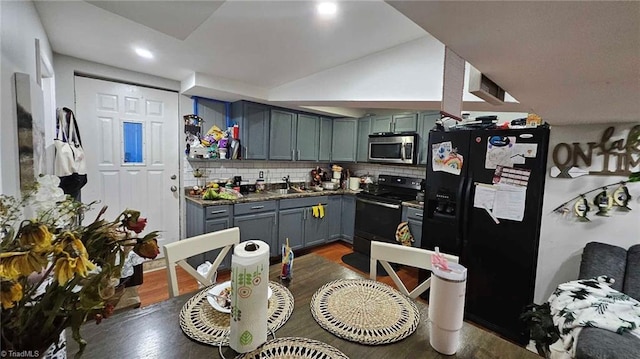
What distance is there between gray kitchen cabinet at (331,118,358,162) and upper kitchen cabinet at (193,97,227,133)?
166 centimetres

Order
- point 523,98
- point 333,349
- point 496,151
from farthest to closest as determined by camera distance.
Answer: point 496,151
point 523,98
point 333,349

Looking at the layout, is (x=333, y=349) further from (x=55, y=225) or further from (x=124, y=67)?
(x=124, y=67)

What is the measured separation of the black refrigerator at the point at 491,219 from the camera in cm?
191

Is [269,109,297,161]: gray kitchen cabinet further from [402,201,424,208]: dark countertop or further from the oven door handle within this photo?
[402,201,424,208]: dark countertop

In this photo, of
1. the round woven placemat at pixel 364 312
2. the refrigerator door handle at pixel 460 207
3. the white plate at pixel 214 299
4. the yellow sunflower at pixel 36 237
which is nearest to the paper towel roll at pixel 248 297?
the white plate at pixel 214 299

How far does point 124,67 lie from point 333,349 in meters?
3.12

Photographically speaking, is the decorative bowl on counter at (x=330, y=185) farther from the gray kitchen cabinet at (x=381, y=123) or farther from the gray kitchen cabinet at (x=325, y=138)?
the gray kitchen cabinet at (x=381, y=123)

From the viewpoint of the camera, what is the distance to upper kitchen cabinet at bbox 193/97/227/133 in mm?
3117

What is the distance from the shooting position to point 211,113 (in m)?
3.20

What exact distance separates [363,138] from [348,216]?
3.91 feet

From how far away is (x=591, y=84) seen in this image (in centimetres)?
88

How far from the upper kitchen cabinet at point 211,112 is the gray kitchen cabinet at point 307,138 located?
3.29ft

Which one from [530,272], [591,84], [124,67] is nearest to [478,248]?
[530,272]

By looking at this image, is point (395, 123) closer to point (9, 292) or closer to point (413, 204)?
point (413, 204)
